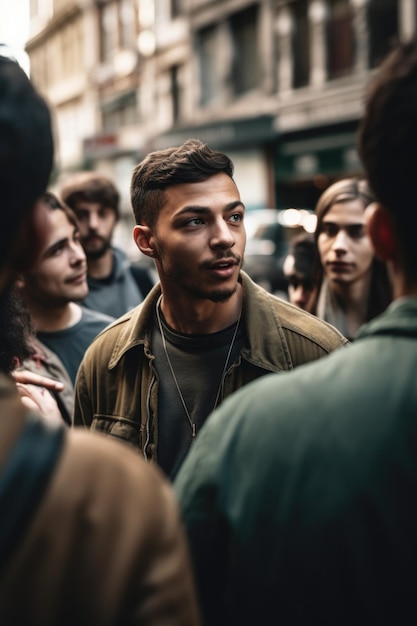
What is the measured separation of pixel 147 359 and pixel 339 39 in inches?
815

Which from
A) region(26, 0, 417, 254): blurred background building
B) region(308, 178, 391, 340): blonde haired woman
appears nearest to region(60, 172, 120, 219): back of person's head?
region(308, 178, 391, 340): blonde haired woman

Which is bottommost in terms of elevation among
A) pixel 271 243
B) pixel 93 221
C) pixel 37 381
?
pixel 271 243

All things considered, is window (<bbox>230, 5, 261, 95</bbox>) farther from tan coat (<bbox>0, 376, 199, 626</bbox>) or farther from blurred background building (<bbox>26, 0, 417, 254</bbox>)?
tan coat (<bbox>0, 376, 199, 626</bbox>)

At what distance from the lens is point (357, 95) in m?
21.3

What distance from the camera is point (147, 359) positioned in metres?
3.14

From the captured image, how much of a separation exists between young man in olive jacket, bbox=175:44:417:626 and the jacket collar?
1.29 m

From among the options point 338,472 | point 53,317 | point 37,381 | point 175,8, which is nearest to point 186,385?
point 37,381

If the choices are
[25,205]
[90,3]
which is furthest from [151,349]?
[90,3]

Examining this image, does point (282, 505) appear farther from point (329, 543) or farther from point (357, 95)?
point (357, 95)

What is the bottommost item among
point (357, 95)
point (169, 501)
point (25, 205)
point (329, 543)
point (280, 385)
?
point (329, 543)

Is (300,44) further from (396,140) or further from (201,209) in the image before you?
(396,140)

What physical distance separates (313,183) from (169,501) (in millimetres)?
22951

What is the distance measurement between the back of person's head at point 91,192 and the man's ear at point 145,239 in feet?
9.14

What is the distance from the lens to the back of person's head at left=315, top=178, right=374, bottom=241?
4926 millimetres
